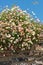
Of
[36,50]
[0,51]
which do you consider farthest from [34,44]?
[0,51]

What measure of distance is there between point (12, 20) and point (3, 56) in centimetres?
87

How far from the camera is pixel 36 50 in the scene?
5.26m

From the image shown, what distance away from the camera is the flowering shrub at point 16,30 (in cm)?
500

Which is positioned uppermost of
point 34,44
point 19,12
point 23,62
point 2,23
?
point 19,12

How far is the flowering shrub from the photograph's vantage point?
500 centimetres

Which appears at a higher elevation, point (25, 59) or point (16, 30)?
point (16, 30)

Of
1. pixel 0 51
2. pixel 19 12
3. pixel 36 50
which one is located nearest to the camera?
pixel 0 51

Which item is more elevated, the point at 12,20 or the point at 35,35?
the point at 12,20

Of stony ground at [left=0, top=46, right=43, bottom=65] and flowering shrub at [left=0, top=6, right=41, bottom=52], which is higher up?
flowering shrub at [left=0, top=6, right=41, bottom=52]

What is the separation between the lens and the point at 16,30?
512 centimetres

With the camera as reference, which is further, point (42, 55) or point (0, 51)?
point (42, 55)

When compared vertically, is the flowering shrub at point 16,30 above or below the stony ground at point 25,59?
above

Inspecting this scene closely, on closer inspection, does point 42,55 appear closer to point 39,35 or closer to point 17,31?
point 39,35

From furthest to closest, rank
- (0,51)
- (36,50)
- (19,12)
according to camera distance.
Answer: (19,12) → (36,50) → (0,51)
